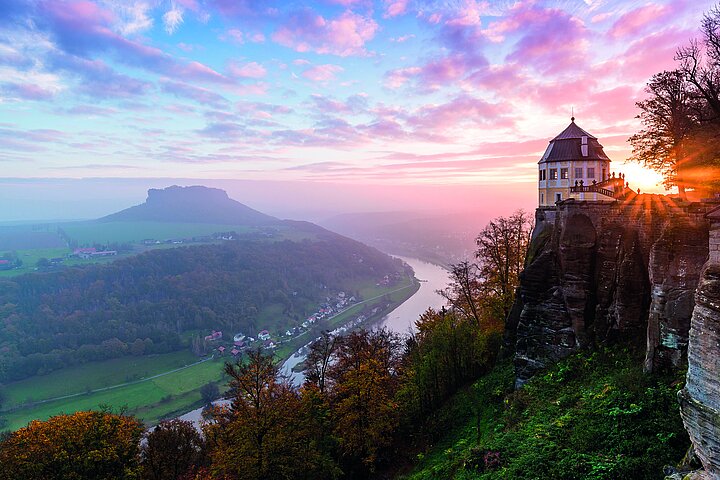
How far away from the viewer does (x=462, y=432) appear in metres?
21.8

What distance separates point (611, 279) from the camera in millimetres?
19891

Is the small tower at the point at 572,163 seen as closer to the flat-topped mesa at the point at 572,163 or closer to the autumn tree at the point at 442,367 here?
the flat-topped mesa at the point at 572,163

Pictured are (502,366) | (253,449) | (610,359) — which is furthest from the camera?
(502,366)

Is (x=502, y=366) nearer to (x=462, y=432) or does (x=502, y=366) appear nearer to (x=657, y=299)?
(x=462, y=432)

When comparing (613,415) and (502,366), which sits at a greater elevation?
(613,415)

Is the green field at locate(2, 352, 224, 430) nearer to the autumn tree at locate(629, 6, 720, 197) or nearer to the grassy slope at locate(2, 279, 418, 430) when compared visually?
the grassy slope at locate(2, 279, 418, 430)

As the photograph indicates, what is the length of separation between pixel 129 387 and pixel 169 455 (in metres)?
79.4

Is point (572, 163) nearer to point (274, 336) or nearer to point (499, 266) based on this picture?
point (499, 266)

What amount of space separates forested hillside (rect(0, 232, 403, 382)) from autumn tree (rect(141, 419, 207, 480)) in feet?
328

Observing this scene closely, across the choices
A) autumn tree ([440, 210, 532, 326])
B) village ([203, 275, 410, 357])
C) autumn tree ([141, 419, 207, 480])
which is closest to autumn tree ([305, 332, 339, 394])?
autumn tree ([141, 419, 207, 480])

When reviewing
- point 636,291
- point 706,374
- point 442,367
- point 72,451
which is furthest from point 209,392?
point 706,374

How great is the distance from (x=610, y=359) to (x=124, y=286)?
195158 mm

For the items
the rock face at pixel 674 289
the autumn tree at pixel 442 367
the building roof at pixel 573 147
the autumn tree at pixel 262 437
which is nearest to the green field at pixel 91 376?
the autumn tree at pixel 262 437

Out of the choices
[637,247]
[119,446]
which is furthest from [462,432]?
[119,446]
